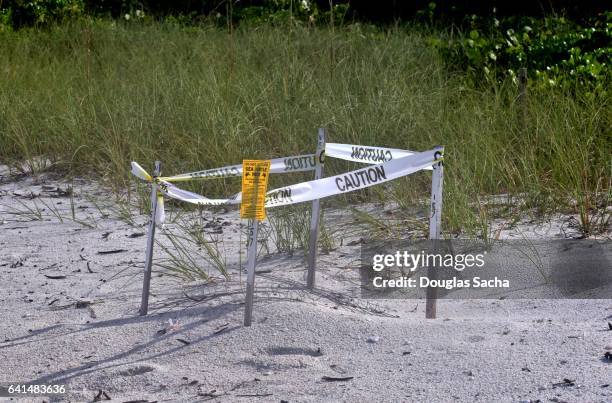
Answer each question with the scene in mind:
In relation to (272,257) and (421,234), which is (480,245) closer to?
(421,234)

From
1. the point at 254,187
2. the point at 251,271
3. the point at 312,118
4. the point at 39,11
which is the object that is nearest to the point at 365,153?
the point at 254,187

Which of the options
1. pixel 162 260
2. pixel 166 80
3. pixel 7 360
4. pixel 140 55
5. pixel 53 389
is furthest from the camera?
pixel 140 55

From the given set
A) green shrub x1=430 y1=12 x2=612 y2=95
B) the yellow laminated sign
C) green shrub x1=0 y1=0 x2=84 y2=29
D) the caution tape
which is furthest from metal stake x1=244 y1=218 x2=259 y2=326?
green shrub x1=0 y1=0 x2=84 y2=29

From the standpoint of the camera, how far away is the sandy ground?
11.2 feet

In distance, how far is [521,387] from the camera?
11.0 feet

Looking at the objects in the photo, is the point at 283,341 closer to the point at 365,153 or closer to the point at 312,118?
the point at 365,153

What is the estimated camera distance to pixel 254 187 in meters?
3.77

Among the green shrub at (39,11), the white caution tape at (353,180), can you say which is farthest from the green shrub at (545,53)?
the green shrub at (39,11)

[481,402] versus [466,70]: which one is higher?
[466,70]

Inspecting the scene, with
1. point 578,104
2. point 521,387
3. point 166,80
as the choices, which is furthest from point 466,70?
point 521,387

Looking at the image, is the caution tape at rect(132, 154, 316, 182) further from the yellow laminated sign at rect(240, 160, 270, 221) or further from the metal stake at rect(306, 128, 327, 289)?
the yellow laminated sign at rect(240, 160, 270, 221)

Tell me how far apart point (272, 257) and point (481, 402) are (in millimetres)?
1871

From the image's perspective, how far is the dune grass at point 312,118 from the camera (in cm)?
574

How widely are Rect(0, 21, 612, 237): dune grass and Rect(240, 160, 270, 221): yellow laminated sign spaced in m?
1.58
